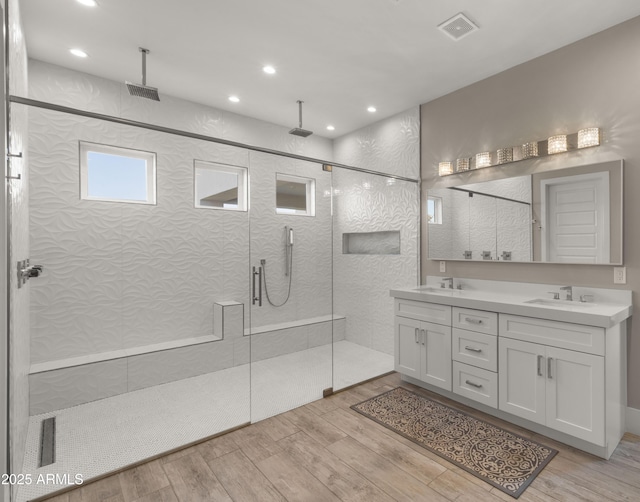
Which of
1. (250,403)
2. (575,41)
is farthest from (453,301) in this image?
(575,41)

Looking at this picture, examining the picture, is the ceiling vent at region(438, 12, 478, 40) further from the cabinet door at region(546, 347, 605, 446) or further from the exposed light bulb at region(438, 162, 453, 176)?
the cabinet door at region(546, 347, 605, 446)

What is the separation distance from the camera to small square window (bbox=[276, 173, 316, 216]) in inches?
125

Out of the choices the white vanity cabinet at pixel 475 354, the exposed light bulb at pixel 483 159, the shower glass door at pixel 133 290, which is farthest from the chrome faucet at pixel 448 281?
the shower glass door at pixel 133 290

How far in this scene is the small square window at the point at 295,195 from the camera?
3.17 metres

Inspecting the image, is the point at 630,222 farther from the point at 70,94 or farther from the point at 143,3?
the point at 70,94

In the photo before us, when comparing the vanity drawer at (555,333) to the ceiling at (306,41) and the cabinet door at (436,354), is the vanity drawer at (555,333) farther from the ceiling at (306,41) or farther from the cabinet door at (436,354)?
the ceiling at (306,41)

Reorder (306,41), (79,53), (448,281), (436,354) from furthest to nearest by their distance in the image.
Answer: (448,281)
(436,354)
(79,53)
(306,41)

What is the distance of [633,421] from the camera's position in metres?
2.33

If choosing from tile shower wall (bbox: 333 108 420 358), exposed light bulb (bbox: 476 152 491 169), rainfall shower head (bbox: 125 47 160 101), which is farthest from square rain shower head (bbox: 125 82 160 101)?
exposed light bulb (bbox: 476 152 491 169)

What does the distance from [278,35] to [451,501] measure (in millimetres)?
3083

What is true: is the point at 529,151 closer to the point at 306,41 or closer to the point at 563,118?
the point at 563,118

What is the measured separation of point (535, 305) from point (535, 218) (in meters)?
0.84

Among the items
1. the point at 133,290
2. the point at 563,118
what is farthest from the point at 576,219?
the point at 133,290

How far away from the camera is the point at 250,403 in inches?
108
